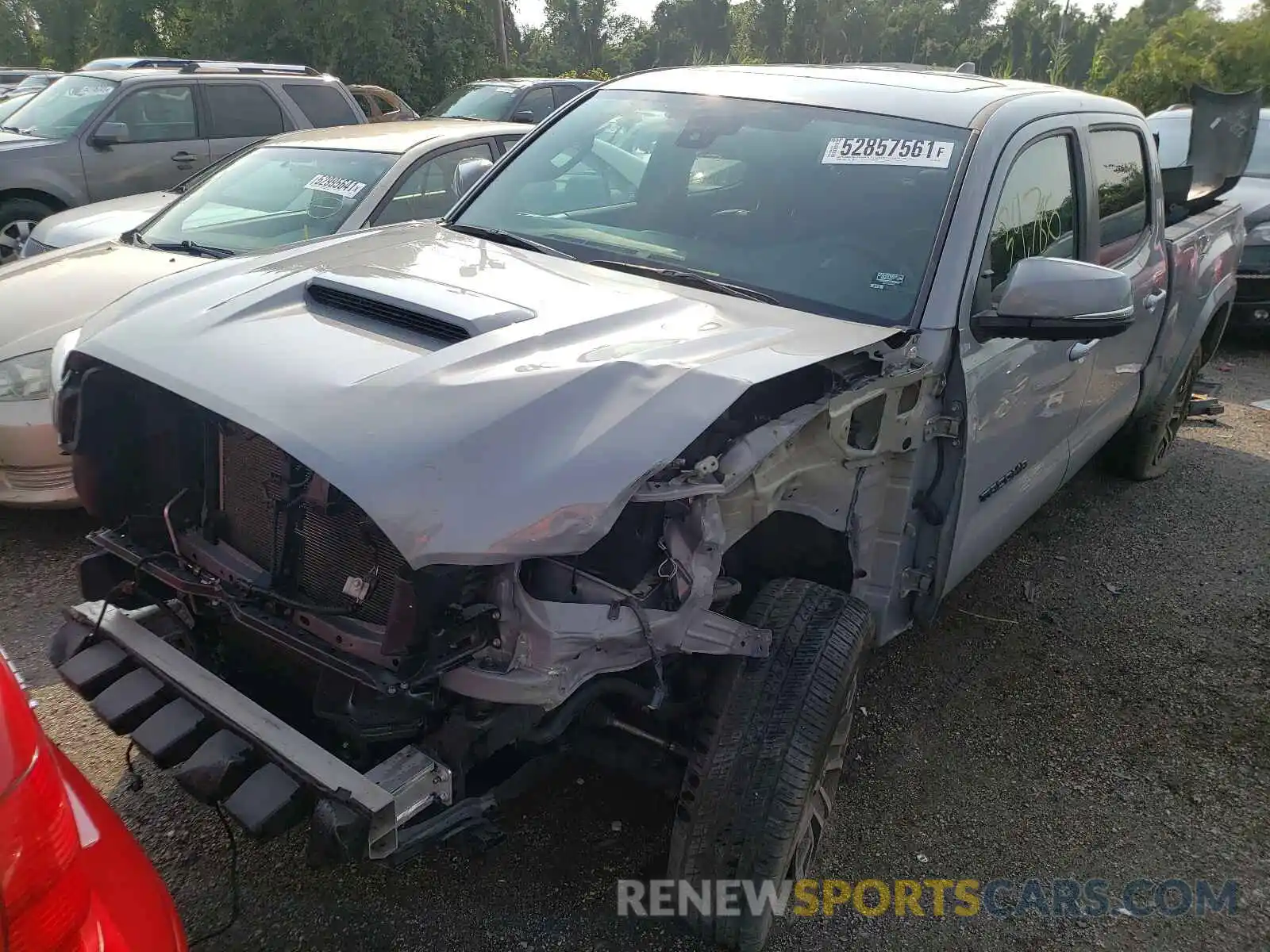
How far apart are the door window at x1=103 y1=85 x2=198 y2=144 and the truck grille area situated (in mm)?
7081

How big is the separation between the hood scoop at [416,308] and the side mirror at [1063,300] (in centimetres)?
132

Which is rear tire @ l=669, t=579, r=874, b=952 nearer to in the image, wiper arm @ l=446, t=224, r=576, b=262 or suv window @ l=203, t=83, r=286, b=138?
wiper arm @ l=446, t=224, r=576, b=262

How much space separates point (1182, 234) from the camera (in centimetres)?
448

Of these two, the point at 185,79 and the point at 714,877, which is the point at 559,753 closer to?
the point at 714,877

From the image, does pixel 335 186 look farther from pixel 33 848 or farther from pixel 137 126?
pixel 137 126

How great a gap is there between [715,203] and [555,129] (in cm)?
93

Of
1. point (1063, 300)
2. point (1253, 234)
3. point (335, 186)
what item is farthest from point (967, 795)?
point (1253, 234)

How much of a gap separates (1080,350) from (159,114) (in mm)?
7782

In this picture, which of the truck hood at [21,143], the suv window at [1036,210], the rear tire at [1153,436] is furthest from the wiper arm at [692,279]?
the truck hood at [21,143]

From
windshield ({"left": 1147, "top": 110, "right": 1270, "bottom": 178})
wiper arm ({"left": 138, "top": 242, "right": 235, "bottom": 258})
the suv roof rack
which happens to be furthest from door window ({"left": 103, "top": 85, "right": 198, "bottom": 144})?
windshield ({"left": 1147, "top": 110, "right": 1270, "bottom": 178})

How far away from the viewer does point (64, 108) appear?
27.1 ft

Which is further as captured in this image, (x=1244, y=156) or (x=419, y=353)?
(x=1244, y=156)

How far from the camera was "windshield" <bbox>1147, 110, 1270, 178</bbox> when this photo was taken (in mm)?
8172

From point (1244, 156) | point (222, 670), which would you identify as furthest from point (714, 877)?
point (1244, 156)
